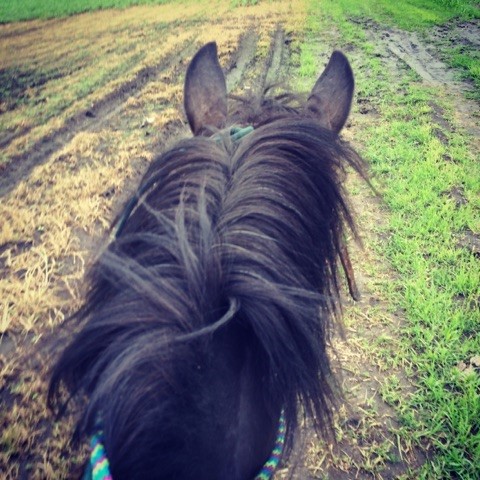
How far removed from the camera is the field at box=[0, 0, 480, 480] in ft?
6.21

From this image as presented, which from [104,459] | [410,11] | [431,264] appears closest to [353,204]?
[431,264]

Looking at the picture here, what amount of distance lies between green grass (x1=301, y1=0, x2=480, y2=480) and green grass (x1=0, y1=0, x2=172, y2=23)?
9.16 meters

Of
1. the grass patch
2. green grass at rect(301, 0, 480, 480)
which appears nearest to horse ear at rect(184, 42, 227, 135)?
green grass at rect(301, 0, 480, 480)

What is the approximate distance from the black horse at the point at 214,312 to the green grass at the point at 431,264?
710 mm

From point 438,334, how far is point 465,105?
451 centimetres

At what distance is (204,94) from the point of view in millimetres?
1581

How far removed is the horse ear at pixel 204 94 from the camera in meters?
1.54

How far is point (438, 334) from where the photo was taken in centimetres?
246

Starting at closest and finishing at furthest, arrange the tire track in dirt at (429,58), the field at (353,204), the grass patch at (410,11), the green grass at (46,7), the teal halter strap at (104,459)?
1. the teal halter strap at (104,459)
2. the field at (353,204)
3. the tire track in dirt at (429,58)
4. the green grass at (46,7)
5. the grass patch at (410,11)

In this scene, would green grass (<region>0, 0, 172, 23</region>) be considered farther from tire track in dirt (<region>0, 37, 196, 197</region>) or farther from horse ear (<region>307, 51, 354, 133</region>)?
horse ear (<region>307, 51, 354, 133</region>)

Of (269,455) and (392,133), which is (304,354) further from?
(392,133)

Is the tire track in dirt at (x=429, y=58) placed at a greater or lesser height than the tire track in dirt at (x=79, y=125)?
lesser

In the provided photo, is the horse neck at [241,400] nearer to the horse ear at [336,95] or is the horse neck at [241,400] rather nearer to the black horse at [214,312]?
the black horse at [214,312]

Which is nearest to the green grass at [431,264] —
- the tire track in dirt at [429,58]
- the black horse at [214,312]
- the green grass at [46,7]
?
the tire track in dirt at [429,58]
